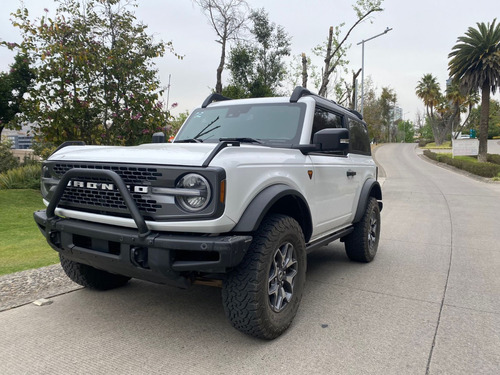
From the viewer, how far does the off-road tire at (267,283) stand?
262 cm

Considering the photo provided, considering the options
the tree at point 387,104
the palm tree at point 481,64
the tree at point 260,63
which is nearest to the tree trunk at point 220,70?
the tree at point 260,63

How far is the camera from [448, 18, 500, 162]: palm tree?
3038 cm

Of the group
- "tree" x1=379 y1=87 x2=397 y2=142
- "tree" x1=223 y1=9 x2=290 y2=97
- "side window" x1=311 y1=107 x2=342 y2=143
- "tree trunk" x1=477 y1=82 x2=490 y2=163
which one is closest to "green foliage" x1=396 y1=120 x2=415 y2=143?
"tree" x1=379 y1=87 x2=397 y2=142

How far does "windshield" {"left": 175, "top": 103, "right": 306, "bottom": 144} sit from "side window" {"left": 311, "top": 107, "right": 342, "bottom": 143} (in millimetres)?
180

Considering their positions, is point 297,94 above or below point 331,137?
above

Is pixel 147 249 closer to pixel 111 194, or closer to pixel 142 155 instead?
pixel 111 194

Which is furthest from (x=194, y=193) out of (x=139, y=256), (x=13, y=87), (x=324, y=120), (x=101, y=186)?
(x=13, y=87)

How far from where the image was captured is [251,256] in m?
2.66

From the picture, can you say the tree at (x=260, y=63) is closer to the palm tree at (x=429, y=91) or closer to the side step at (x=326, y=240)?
the side step at (x=326, y=240)

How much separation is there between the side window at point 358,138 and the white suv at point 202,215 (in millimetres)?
1364

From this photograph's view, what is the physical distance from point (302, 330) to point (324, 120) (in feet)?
7.15

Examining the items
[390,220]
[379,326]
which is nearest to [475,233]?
[390,220]

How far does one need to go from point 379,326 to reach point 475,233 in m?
5.28

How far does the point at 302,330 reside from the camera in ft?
10.2
